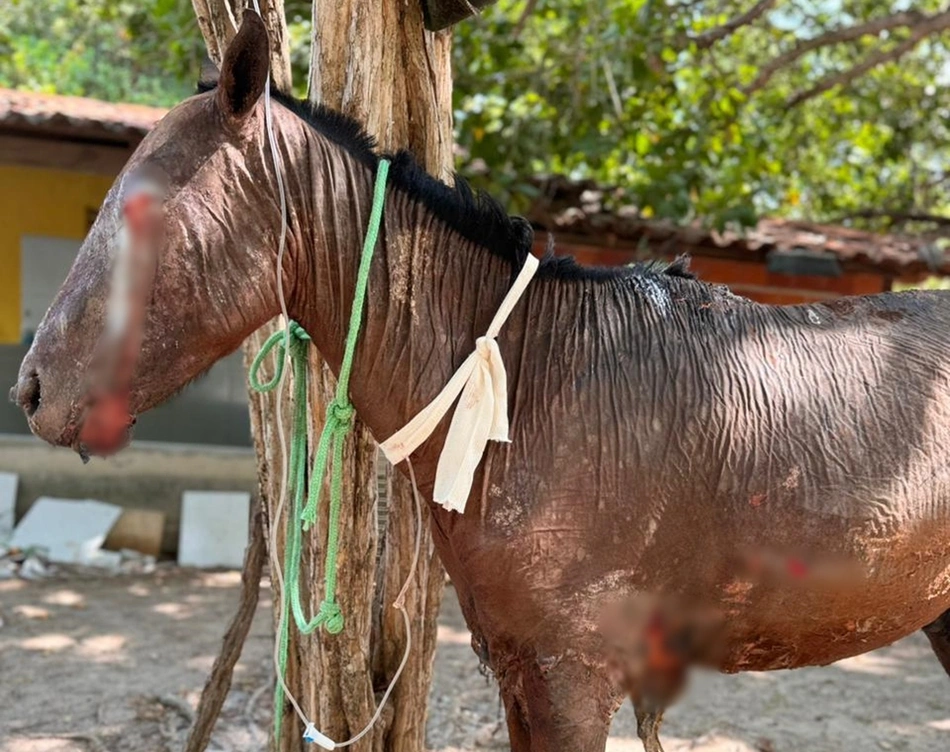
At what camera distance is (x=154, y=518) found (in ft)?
26.3

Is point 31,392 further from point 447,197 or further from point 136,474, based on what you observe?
point 136,474

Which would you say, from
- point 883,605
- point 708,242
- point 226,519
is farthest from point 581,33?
point 883,605

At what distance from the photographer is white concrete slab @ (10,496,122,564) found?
7.58 meters

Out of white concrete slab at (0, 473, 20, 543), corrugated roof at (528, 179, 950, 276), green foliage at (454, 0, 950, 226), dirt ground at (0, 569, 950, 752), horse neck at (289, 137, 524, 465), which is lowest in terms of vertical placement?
dirt ground at (0, 569, 950, 752)

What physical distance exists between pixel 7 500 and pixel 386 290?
7.23 m

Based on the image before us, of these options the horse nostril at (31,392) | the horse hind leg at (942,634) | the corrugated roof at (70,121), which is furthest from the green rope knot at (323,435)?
the corrugated roof at (70,121)

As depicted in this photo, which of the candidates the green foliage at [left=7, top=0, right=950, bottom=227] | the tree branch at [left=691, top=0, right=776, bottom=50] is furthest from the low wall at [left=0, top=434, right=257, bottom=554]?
the tree branch at [left=691, top=0, right=776, bottom=50]

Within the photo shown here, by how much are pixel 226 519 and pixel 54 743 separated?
12.7 ft

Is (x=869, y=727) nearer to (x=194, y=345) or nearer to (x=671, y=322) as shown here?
(x=671, y=322)

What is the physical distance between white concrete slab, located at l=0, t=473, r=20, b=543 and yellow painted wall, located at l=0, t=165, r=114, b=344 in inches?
51.8

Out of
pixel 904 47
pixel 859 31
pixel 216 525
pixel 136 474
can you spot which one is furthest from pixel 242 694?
pixel 904 47

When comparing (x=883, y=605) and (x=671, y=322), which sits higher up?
(x=671, y=322)

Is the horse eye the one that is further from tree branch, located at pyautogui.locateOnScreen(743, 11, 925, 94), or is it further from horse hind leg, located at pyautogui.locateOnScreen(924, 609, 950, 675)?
tree branch, located at pyautogui.locateOnScreen(743, 11, 925, 94)

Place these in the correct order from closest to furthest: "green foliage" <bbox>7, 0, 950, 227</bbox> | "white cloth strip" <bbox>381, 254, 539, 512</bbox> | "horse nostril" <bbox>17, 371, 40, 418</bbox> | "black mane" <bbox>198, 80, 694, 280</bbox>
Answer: "horse nostril" <bbox>17, 371, 40, 418</bbox>, "white cloth strip" <bbox>381, 254, 539, 512</bbox>, "black mane" <bbox>198, 80, 694, 280</bbox>, "green foliage" <bbox>7, 0, 950, 227</bbox>
